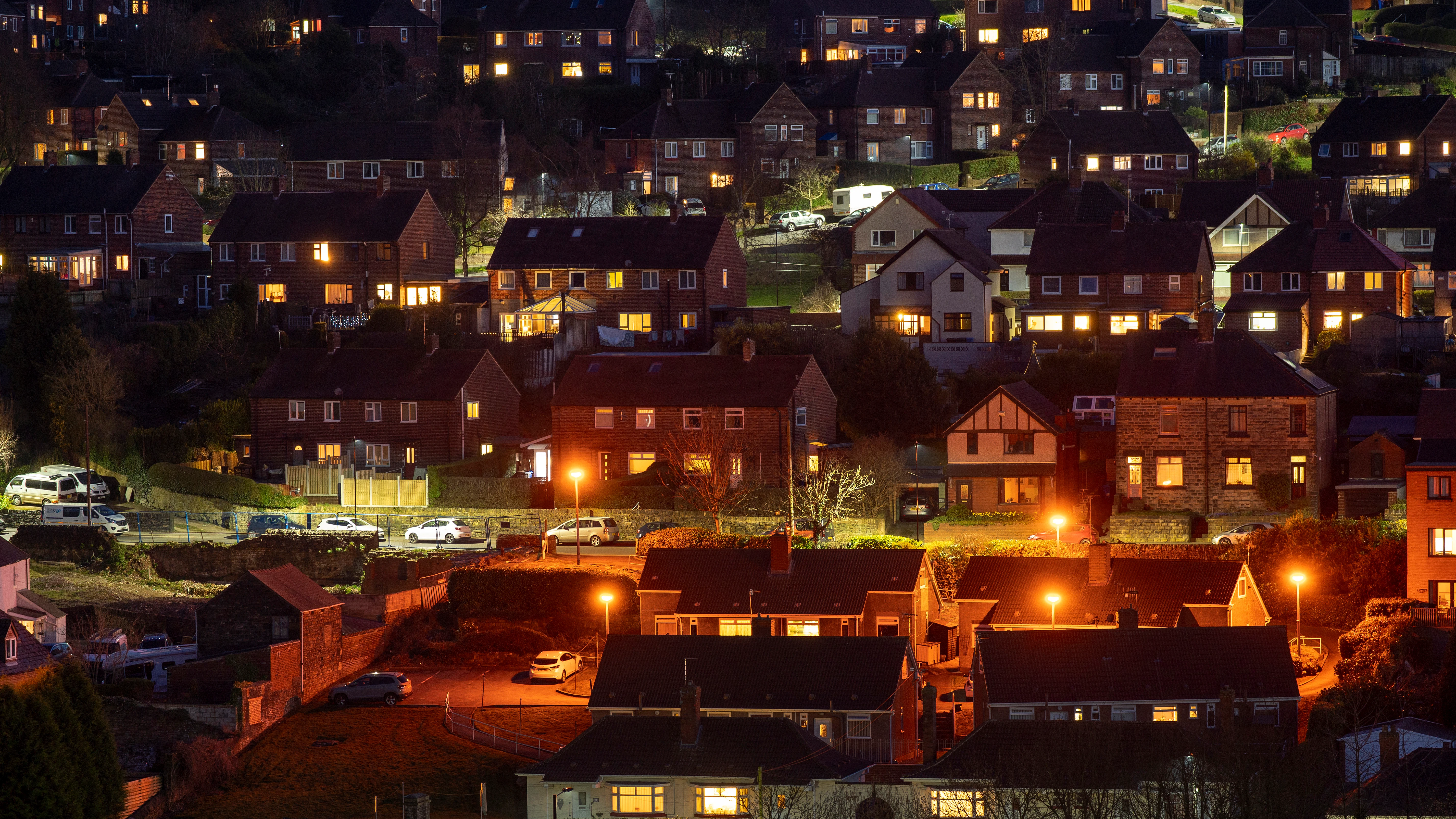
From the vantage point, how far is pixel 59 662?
157ft

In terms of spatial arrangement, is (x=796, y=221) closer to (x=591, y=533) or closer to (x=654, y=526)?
(x=654, y=526)

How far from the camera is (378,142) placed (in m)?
92.8

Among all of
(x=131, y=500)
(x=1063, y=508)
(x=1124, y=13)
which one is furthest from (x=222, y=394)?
(x=1124, y=13)

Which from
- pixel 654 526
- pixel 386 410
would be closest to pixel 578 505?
pixel 654 526

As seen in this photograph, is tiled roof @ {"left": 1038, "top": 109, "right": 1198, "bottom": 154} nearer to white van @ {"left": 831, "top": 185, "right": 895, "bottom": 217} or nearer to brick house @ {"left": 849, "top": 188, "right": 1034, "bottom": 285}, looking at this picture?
white van @ {"left": 831, "top": 185, "right": 895, "bottom": 217}

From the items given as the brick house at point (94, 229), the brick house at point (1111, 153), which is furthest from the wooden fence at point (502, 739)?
the brick house at point (1111, 153)

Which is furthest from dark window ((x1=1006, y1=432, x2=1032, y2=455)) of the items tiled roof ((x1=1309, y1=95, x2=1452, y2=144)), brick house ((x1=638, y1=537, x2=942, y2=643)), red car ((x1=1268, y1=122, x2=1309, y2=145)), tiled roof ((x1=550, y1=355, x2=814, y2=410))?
red car ((x1=1268, y1=122, x2=1309, y2=145))

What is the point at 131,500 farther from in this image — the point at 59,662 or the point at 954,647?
the point at 954,647

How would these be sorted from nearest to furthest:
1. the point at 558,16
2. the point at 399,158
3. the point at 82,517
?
the point at 82,517
the point at 399,158
the point at 558,16

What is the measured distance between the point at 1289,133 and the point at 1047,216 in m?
24.5

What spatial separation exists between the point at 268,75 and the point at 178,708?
208 ft

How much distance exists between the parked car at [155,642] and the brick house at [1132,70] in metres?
58.6

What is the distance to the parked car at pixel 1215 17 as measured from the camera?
4646 inches

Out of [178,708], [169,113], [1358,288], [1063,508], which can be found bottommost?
[178,708]
